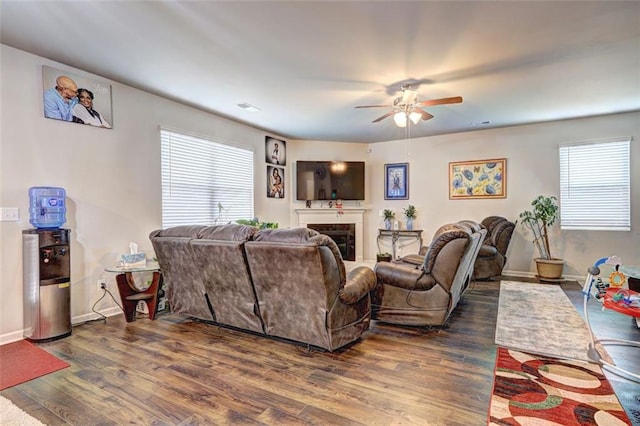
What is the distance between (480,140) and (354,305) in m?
4.98

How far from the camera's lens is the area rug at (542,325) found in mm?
2875

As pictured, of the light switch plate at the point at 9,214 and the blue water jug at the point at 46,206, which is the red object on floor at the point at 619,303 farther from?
the light switch plate at the point at 9,214

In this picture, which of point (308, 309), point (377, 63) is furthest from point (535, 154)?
point (308, 309)

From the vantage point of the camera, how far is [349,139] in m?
7.14

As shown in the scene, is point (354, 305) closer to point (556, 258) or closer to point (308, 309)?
point (308, 309)

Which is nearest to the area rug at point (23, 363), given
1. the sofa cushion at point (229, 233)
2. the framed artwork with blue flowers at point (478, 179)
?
the sofa cushion at point (229, 233)

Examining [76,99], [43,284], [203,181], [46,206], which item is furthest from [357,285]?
[76,99]

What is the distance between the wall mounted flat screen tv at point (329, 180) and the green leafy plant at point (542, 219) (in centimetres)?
318

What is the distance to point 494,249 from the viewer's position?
18.2ft

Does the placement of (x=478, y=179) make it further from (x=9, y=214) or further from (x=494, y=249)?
(x=9, y=214)

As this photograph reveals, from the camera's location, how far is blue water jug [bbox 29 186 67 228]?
10.5ft

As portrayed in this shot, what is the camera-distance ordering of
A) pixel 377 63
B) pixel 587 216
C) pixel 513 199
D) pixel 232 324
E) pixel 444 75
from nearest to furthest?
pixel 232 324 → pixel 377 63 → pixel 444 75 → pixel 587 216 → pixel 513 199

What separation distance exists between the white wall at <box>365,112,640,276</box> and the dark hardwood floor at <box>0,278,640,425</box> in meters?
2.75

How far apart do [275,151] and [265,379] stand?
16.7ft
